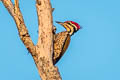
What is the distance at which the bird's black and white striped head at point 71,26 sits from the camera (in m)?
6.20

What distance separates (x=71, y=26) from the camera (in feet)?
20.5

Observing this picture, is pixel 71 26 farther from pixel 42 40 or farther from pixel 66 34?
pixel 42 40

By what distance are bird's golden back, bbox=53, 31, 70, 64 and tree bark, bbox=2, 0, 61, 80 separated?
1.34 ft

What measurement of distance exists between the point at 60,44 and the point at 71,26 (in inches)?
35.3

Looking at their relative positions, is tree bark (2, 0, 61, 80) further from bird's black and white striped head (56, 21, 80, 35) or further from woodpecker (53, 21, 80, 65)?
bird's black and white striped head (56, 21, 80, 35)

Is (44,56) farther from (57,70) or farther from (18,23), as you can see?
(18,23)

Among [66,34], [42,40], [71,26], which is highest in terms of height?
[42,40]

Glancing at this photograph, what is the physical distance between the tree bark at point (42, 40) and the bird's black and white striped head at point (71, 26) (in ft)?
5.30

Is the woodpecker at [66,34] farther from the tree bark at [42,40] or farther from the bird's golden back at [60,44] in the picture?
the tree bark at [42,40]

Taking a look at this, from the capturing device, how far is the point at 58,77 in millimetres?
4453

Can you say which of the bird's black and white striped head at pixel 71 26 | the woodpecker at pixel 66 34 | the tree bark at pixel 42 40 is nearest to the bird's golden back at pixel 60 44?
the woodpecker at pixel 66 34

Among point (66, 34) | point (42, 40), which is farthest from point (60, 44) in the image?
point (42, 40)

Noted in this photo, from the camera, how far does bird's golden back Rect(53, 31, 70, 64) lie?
5118 mm

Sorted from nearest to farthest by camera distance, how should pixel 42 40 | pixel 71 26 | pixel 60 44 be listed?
pixel 42 40
pixel 60 44
pixel 71 26
